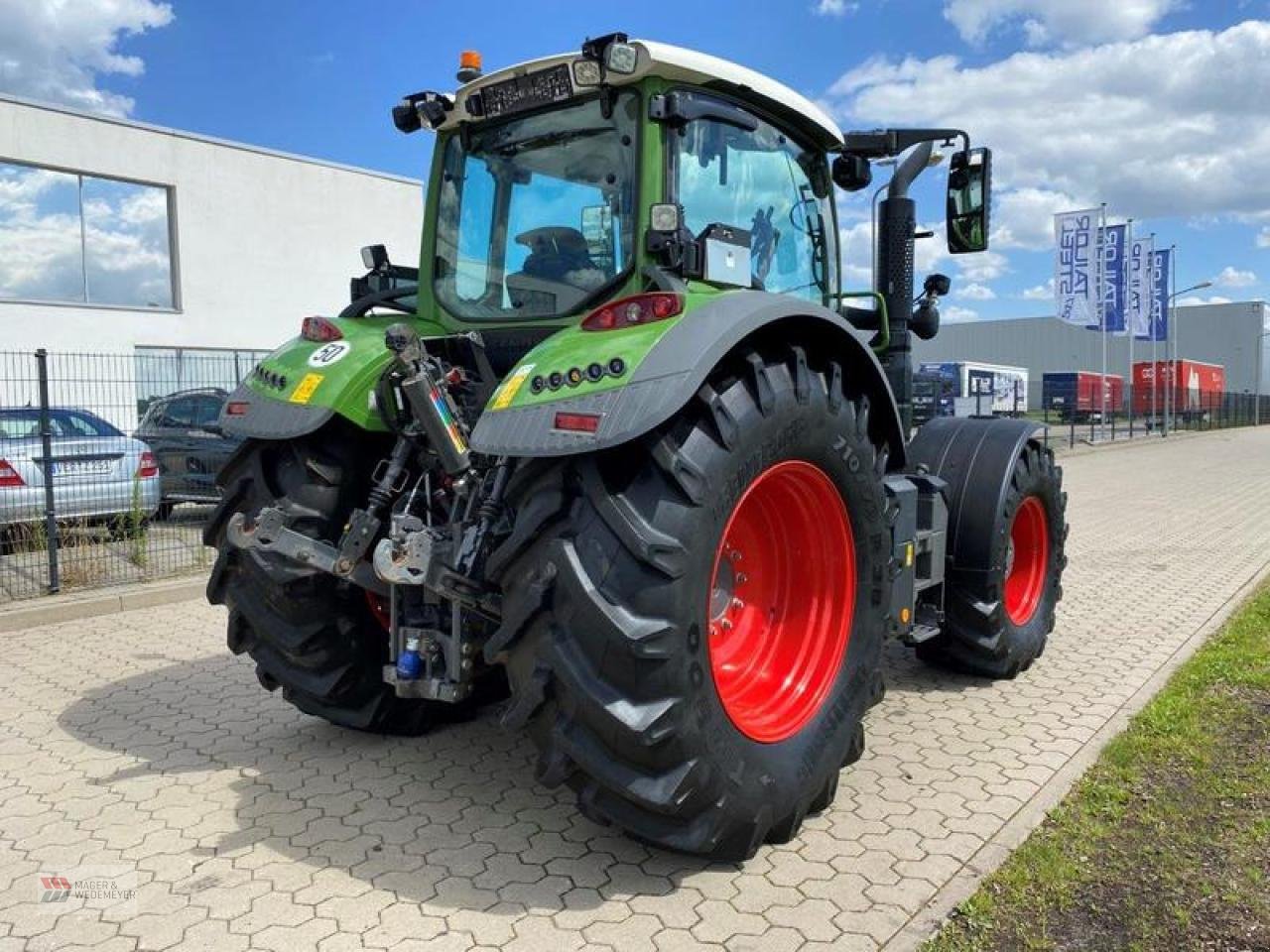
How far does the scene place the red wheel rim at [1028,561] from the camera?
5.54 metres

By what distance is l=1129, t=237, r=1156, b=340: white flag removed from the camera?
26833mm

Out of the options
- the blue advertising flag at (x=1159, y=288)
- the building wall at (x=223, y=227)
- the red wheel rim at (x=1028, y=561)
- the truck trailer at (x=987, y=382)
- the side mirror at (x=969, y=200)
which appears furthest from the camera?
the truck trailer at (x=987, y=382)

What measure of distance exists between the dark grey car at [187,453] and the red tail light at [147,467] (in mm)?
525

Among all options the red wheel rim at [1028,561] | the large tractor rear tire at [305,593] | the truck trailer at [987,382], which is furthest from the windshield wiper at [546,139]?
the truck trailer at [987,382]

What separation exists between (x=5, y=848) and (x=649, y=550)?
8.42 ft

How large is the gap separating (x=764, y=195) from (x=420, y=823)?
282 centimetres

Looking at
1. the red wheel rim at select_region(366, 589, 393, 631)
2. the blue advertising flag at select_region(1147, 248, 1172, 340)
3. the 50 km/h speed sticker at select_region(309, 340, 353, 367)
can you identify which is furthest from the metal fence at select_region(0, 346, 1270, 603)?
the blue advertising flag at select_region(1147, 248, 1172, 340)

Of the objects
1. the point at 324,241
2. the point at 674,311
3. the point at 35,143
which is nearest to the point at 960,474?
the point at 674,311

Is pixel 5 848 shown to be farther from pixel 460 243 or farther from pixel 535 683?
pixel 460 243

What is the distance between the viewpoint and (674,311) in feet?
9.70

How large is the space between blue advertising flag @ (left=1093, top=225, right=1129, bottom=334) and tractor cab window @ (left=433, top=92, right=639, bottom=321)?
79.3 feet

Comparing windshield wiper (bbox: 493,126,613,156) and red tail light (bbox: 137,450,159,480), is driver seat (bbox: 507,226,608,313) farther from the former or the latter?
red tail light (bbox: 137,450,159,480)

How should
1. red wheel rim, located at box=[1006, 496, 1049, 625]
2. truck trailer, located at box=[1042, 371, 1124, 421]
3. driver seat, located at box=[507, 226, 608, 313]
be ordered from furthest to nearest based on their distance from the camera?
truck trailer, located at box=[1042, 371, 1124, 421]
red wheel rim, located at box=[1006, 496, 1049, 625]
driver seat, located at box=[507, 226, 608, 313]

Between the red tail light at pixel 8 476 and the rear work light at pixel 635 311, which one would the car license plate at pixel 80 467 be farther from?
the rear work light at pixel 635 311
